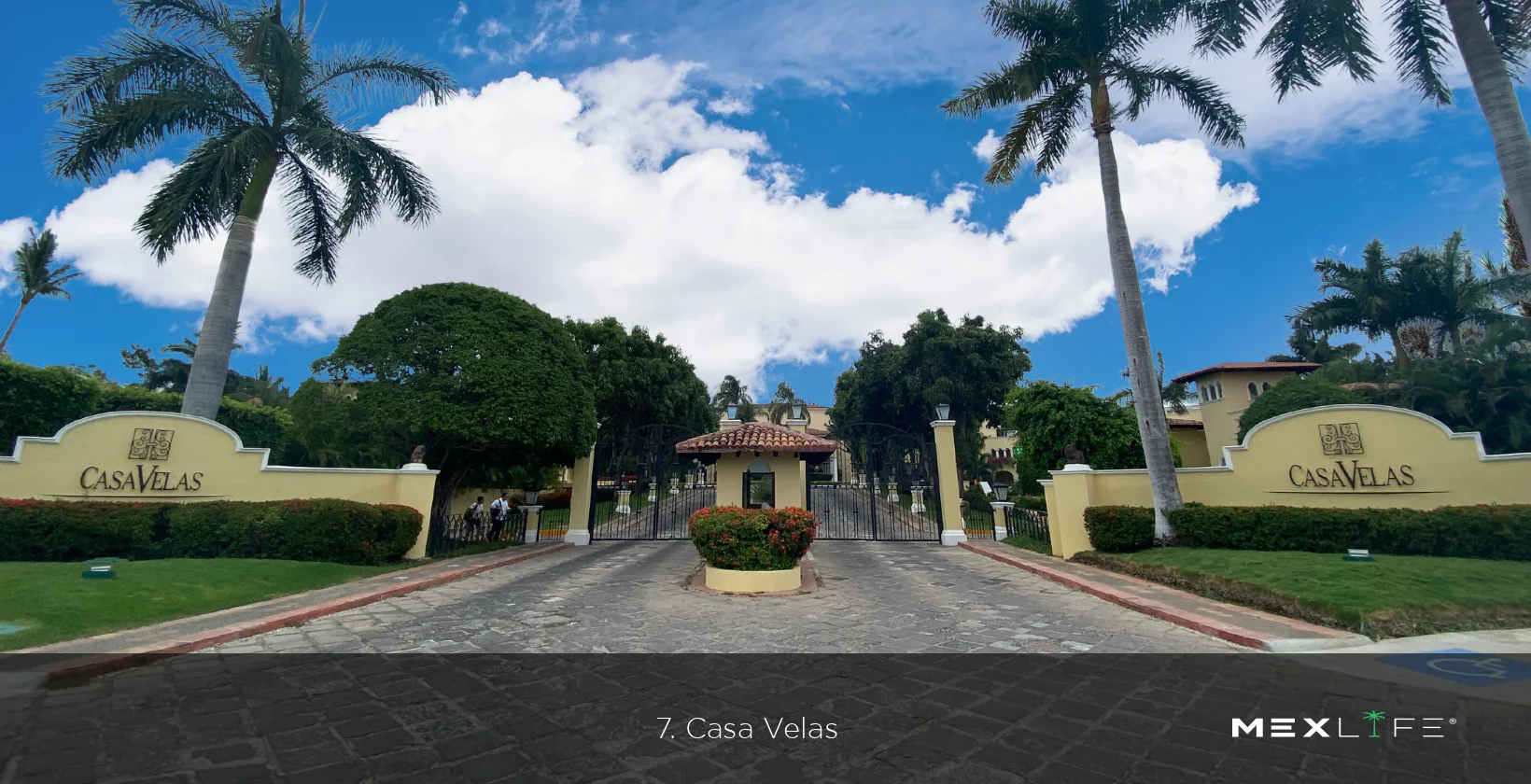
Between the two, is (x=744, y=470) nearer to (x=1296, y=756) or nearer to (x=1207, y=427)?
(x=1296, y=756)

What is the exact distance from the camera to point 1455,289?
19.3 meters

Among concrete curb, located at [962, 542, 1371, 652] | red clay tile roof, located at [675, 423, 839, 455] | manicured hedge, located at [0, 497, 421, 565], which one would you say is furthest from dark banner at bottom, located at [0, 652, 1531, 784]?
red clay tile roof, located at [675, 423, 839, 455]

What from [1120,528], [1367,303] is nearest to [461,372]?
[1120,528]

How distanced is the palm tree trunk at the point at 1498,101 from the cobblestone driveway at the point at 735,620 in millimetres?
8534

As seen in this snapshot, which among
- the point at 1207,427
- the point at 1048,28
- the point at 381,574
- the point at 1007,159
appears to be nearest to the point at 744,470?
the point at 381,574

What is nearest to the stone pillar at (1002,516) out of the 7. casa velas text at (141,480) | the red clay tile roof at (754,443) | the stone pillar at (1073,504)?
the stone pillar at (1073,504)

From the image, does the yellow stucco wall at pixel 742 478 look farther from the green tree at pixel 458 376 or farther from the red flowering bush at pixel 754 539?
the red flowering bush at pixel 754 539

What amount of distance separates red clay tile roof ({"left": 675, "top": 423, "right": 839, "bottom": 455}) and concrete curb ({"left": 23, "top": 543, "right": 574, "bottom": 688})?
301 inches

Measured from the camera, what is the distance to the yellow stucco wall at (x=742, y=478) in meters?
16.4

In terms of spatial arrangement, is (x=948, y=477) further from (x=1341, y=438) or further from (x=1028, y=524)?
(x=1341, y=438)

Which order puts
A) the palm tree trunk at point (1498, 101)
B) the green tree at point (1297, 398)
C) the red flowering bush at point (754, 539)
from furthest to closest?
1. the green tree at point (1297, 398)
2. the red flowering bush at point (754, 539)
3. the palm tree trunk at point (1498, 101)

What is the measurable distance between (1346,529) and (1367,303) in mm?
18099

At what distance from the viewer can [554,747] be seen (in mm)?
3443

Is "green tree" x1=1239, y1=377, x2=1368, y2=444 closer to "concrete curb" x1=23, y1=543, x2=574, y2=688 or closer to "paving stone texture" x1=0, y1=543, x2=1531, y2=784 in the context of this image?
"paving stone texture" x1=0, y1=543, x2=1531, y2=784
